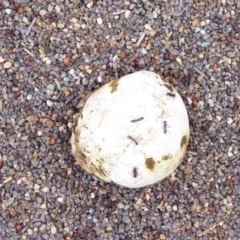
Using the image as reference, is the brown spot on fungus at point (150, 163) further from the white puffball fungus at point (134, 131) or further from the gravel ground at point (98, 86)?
the gravel ground at point (98, 86)

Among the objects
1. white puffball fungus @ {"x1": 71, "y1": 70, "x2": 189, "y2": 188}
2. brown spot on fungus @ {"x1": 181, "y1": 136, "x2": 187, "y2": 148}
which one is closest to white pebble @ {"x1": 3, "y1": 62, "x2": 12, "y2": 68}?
white puffball fungus @ {"x1": 71, "y1": 70, "x2": 189, "y2": 188}

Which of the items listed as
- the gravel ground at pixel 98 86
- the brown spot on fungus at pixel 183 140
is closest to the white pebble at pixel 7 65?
the gravel ground at pixel 98 86

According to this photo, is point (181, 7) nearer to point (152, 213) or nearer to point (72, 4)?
point (72, 4)

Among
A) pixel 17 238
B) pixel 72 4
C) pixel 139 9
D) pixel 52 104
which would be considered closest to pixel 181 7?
pixel 139 9

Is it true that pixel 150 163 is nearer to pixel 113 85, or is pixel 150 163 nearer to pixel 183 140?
pixel 183 140

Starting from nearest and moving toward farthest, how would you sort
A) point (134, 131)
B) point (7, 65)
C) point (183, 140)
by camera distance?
point (134, 131) → point (183, 140) → point (7, 65)

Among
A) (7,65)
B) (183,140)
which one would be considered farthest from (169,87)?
(7,65)

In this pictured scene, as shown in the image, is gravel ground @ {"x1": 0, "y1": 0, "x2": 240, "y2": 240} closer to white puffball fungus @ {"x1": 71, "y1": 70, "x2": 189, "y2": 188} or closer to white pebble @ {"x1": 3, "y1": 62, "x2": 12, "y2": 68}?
white pebble @ {"x1": 3, "y1": 62, "x2": 12, "y2": 68}
